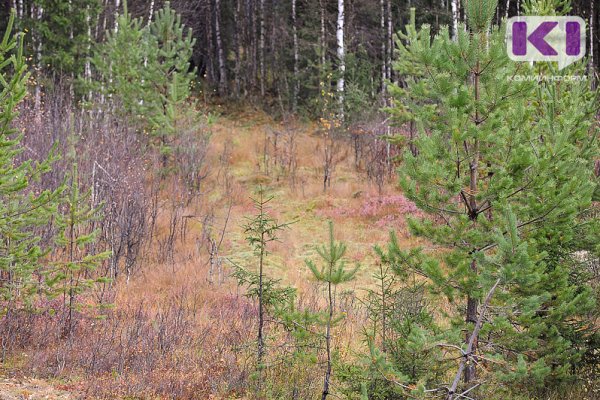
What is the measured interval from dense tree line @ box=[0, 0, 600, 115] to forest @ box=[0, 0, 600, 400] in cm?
226

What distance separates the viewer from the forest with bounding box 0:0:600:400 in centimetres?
507

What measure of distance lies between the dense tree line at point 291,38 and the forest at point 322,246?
2256 mm

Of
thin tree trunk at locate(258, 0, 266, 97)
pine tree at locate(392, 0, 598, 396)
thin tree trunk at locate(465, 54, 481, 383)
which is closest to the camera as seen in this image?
pine tree at locate(392, 0, 598, 396)

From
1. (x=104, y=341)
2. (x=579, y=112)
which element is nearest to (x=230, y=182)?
(x=104, y=341)

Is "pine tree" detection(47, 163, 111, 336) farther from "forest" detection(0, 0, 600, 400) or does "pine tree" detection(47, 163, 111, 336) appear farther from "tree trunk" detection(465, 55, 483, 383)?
"tree trunk" detection(465, 55, 483, 383)

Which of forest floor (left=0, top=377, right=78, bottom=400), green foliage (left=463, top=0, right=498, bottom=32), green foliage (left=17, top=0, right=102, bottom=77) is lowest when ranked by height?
forest floor (left=0, top=377, right=78, bottom=400)

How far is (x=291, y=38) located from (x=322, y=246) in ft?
79.9

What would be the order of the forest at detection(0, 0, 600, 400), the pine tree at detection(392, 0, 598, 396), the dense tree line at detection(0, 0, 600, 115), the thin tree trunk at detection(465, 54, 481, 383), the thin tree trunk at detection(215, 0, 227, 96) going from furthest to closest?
the thin tree trunk at detection(215, 0, 227, 96), the dense tree line at detection(0, 0, 600, 115), the thin tree trunk at detection(465, 54, 481, 383), the forest at detection(0, 0, 600, 400), the pine tree at detection(392, 0, 598, 396)

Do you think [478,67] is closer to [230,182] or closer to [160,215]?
[160,215]

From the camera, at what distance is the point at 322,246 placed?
4.94 meters

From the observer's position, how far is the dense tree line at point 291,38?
19.1m

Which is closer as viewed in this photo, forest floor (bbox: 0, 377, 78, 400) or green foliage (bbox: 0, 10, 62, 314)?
forest floor (bbox: 0, 377, 78, 400)

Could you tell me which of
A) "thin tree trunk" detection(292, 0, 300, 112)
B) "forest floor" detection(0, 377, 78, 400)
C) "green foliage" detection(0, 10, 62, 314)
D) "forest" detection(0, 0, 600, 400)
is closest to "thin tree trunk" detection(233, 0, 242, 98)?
"thin tree trunk" detection(292, 0, 300, 112)

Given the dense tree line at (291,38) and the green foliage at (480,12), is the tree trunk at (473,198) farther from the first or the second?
the dense tree line at (291,38)
